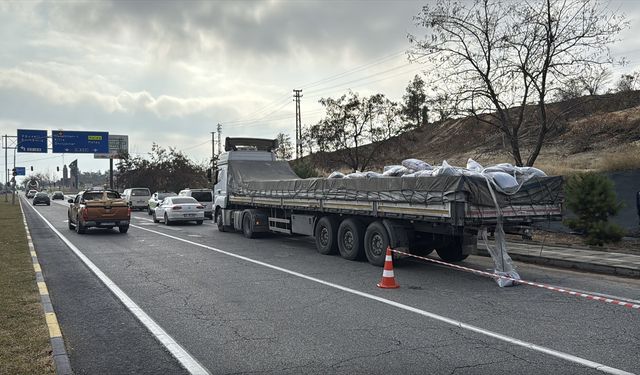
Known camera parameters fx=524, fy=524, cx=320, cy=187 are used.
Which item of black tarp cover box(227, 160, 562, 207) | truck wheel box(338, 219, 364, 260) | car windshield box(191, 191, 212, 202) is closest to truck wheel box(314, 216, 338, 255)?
truck wheel box(338, 219, 364, 260)

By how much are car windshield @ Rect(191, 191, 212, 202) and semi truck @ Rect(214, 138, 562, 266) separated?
47.6ft

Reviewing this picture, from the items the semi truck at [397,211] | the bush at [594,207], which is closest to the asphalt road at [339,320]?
the semi truck at [397,211]

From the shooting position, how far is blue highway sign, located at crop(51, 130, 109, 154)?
52.2 meters

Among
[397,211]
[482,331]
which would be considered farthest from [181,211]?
[482,331]

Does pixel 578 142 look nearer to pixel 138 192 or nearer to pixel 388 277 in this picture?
pixel 138 192

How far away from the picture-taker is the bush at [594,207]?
46.4ft

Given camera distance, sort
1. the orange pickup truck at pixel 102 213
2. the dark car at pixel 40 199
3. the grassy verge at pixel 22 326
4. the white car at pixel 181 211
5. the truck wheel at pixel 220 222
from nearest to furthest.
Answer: the grassy verge at pixel 22 326 → the orange pickup truck at pixel 102 213 → the truck wheel at pixel 220 222 → the white car at pixel 181 211 → the dark car at pixel 40 199

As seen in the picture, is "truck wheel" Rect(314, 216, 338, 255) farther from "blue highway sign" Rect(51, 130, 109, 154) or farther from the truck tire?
"blue highway sign" Rect(51, 130, 109, 154)

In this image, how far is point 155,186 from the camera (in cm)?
6169

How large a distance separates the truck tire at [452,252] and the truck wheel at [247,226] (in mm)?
7421

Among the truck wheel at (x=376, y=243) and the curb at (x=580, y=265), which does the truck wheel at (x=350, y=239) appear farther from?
the curb at (x=580, y=265)

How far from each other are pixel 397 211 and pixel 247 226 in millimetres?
8636

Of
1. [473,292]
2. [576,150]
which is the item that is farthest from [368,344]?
[576,150]

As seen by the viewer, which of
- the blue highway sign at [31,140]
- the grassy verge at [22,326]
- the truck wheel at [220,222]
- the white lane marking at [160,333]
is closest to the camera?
the grassy verge at [22,326]
